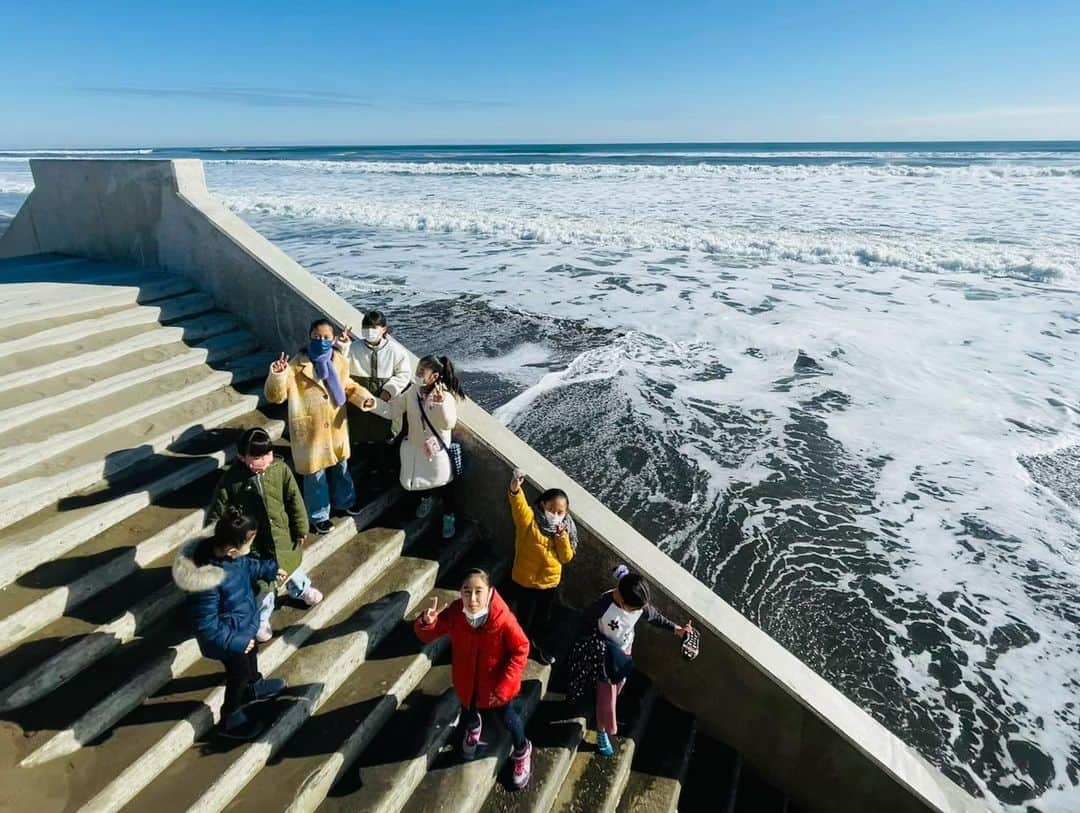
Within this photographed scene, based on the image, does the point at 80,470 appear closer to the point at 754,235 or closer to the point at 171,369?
the point at 171,369

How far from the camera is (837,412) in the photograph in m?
9.55

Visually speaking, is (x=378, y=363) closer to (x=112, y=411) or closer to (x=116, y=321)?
(x=112, y=411)

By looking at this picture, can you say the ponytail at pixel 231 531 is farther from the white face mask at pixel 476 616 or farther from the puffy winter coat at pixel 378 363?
the puffy winter coat at pixel 378 363

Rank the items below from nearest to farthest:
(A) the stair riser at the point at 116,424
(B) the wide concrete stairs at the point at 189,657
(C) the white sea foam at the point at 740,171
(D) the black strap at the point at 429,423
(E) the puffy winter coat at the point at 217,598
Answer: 1. (E) the puffy winter coat at the point at 217,598
2. (B) the wide concrete stairs at the point at 189,657
3. (A) the stair riser at the point at 116,424
4. (D) the black strap at the point at 429,423
5. (C) the white sea foam at the point at 740,171

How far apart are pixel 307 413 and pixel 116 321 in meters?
2.90

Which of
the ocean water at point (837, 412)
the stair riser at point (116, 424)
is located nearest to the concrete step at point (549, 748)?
the ocean water at point (837, 412)

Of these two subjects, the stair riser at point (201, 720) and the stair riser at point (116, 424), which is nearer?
the stair riser at point (201, 720)

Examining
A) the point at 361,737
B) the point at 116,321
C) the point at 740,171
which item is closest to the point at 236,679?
the point at 361,737

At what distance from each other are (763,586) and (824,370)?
6.22 meters

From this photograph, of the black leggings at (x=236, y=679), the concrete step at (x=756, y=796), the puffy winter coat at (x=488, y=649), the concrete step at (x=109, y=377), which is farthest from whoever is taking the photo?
the concrete step at (x=109, y=377)

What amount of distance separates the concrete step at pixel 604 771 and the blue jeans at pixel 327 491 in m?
2.34

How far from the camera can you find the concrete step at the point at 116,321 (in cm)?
511

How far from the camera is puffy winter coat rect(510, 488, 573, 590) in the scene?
13.0ft

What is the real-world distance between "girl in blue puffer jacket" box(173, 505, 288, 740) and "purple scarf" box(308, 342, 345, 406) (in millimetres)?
1252
